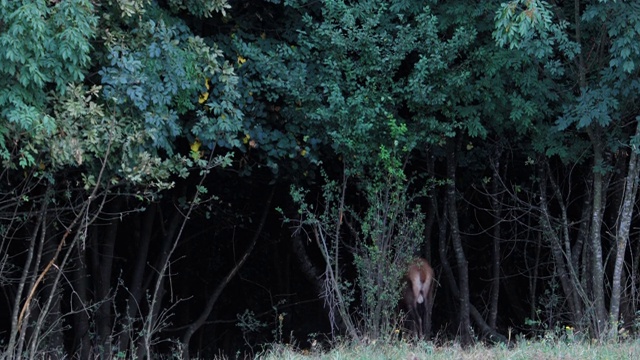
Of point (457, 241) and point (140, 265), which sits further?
point (140, 265)

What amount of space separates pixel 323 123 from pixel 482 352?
11.0ft

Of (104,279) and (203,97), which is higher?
(203,97)

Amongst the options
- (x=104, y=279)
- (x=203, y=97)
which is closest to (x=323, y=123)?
(x=203, y=97)

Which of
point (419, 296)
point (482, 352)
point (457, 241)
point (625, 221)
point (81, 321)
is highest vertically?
point (625, 221)

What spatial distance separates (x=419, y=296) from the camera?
10695 millimetres

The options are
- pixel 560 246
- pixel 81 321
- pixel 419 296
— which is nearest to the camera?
pixel 560 246

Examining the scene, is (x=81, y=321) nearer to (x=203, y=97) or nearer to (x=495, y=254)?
(x=203, y=97)

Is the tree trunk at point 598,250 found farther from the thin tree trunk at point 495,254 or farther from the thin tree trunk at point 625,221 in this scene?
the thin tree trunk at point 495,254

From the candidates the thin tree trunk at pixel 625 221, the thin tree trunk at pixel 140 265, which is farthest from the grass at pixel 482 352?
the thin tree trunk at pixel 140 265

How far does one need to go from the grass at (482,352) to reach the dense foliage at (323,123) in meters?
1.19

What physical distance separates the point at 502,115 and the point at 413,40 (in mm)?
1372

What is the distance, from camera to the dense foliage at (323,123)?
7.41 meters

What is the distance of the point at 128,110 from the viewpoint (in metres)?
7.78

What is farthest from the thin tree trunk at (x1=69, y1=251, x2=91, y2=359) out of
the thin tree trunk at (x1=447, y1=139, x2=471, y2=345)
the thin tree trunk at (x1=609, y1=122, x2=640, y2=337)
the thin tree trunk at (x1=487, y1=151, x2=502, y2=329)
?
the thin tree trunk at (x1=609, y1=122, x2=640, y2=337)
